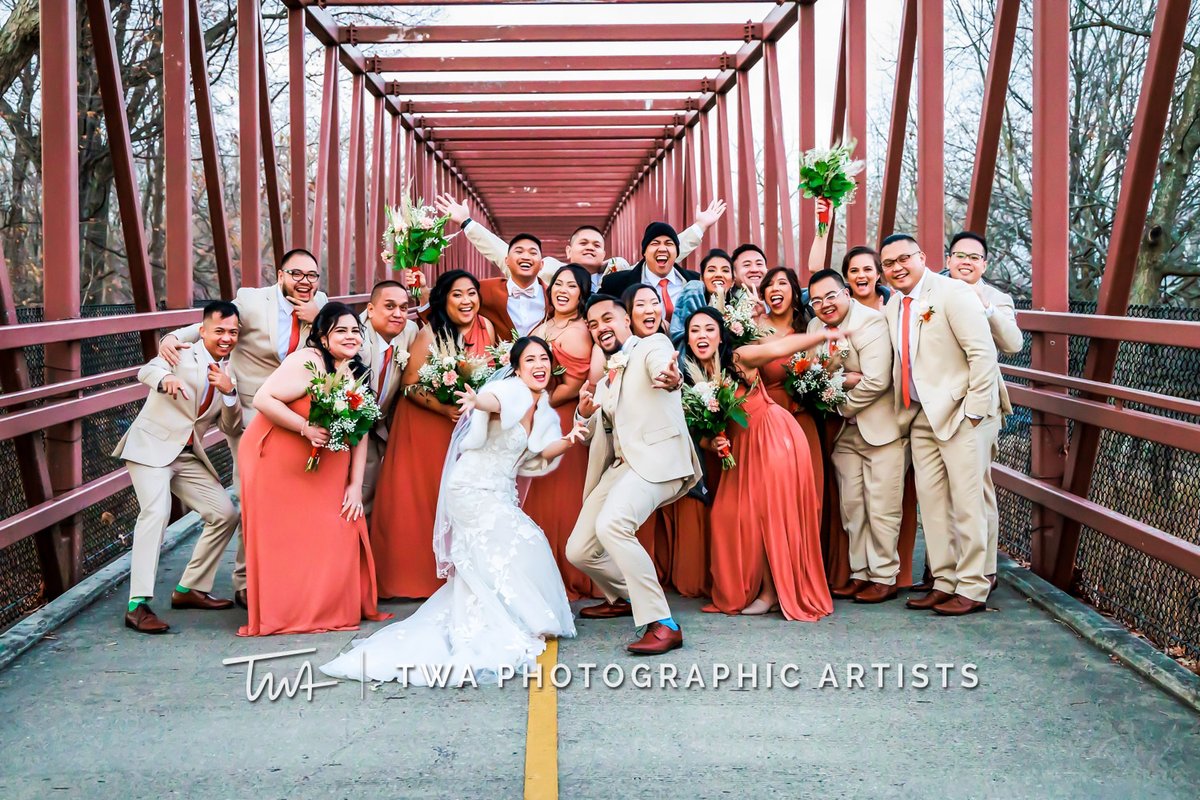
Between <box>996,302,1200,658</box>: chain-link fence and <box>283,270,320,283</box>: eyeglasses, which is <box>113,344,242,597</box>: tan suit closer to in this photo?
<box>283,270,320,283</box>: eyeglasses

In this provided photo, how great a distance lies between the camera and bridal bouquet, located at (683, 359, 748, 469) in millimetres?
5625

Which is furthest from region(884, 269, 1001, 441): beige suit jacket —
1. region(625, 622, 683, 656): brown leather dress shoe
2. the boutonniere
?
region(625, 622, 683, 656): brown leather dress shoe

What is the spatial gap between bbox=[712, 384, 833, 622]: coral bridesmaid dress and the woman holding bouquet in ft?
2.97

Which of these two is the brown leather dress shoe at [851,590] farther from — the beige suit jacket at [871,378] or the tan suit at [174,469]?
the tan suit at [174,469]

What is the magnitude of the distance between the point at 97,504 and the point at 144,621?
2290 mm

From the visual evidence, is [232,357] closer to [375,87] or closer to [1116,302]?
[1116,302]

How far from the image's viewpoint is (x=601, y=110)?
1845cm

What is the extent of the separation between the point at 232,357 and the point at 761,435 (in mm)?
2868

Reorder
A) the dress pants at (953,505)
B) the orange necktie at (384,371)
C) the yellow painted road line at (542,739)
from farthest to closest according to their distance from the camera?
the orange necktie at (384,371)
the dress pants at (953,505)
the yellow painted road line at (542,739)

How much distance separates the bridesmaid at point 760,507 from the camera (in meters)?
5.68

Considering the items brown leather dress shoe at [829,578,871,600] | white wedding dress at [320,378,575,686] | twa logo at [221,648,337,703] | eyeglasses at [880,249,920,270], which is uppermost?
eyeglasses at [880,249,920,270]

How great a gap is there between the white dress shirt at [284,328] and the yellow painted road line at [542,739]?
2.30 metres

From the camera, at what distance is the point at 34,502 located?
5.89m

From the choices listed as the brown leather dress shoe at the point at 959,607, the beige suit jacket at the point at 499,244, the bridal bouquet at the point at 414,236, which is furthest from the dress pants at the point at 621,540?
the beige suit jacket at the point at 499,244
